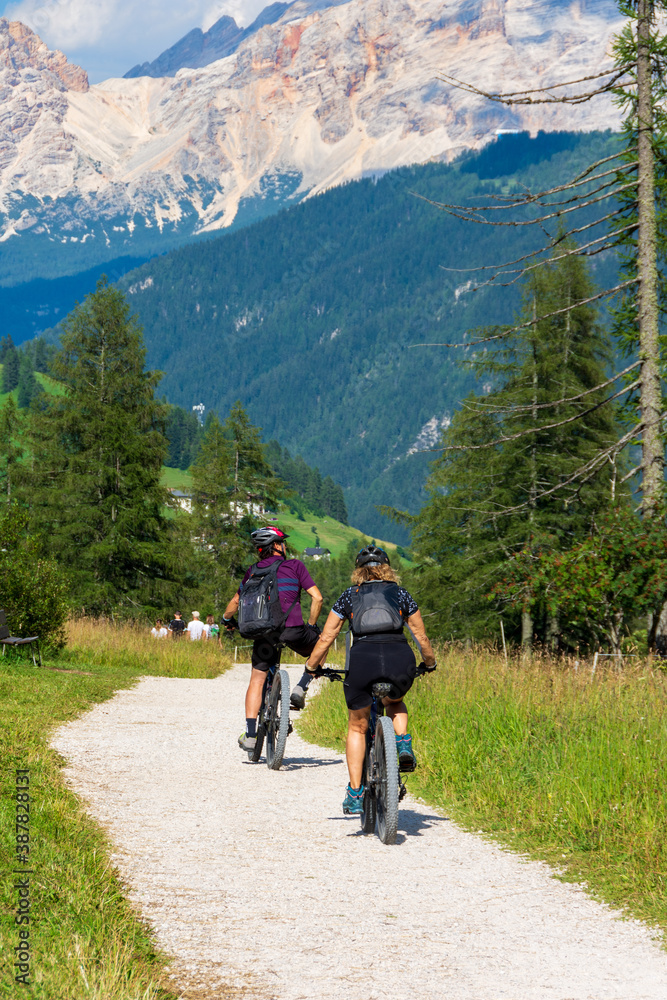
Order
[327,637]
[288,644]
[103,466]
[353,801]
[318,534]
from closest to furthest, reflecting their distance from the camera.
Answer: [353,801] → [327,637] → [288,644] → [103,466] → [318,534]

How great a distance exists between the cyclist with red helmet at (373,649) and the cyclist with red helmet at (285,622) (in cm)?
200

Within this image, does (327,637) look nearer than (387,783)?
No

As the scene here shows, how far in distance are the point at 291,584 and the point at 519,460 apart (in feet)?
77.3

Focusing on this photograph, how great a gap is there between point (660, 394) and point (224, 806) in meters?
9.78

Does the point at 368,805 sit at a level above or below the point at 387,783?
below

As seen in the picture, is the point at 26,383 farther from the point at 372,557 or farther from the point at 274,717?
the point at 372,557

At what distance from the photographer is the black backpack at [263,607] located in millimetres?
9016

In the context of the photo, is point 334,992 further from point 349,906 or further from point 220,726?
point 220,726

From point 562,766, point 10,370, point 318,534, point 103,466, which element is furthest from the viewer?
point 318,534

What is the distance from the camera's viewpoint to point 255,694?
9188 millimetres

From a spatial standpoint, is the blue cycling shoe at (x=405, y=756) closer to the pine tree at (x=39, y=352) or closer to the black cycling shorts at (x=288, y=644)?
the black cycling shorts at (x=288, y=644)

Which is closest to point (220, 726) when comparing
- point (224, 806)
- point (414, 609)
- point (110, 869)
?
point (224, 806)

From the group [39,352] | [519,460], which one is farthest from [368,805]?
[39,352]

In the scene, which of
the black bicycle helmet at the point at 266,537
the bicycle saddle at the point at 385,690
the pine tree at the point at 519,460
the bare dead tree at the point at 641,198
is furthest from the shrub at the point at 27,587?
the pine tree at the point at 519,460
